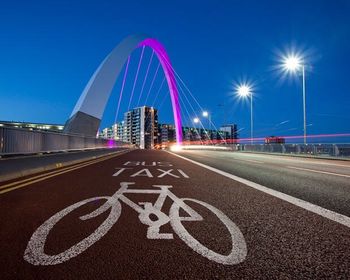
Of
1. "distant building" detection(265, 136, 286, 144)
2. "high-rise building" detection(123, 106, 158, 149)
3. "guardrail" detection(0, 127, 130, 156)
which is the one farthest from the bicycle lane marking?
"high-rise building" detection(123, 106, 158, 149)

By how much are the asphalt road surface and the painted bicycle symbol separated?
0.01 meters

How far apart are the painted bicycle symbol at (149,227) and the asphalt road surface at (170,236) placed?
1cm

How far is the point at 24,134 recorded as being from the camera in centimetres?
1333

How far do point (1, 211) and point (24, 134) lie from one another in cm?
922

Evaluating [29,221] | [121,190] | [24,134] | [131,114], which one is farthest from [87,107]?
[131,114]

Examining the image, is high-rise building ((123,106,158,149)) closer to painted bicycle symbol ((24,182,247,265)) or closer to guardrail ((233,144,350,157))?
guardrail ((233,144,350,157))

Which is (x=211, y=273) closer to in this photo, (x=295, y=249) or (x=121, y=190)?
(x=295, y=249)

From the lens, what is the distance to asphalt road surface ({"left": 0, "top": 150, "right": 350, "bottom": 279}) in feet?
9.18

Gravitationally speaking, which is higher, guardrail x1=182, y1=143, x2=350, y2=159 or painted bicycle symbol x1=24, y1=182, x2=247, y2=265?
guardrail x1=182, y1=143, x2=350, y2=159

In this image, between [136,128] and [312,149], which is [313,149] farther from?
[136,128]

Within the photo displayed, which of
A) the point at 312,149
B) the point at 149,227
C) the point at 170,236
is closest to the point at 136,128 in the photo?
the point at 312,149

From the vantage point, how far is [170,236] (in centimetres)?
375

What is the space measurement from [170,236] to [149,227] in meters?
0.48

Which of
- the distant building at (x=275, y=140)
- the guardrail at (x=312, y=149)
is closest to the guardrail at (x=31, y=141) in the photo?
the guardrail at (x=312, y=149)
